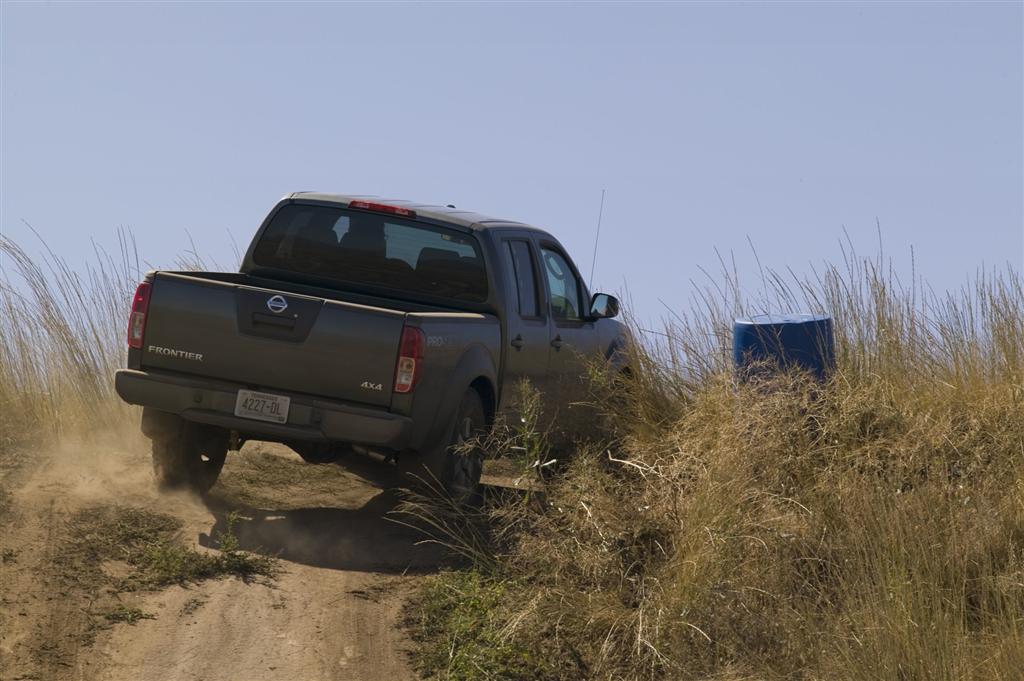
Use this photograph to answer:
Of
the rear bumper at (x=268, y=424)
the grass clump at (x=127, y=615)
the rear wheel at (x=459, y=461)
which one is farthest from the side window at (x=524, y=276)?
the grass clump at (x=127, y=615)

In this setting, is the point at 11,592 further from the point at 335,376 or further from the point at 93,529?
the point at 335,376

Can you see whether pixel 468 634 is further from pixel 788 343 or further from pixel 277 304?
pixel 788 343

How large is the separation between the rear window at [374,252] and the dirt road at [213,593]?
4.24ft

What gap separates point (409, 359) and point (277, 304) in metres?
0.83

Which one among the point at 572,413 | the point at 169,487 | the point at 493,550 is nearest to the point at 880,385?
the point at 572,413

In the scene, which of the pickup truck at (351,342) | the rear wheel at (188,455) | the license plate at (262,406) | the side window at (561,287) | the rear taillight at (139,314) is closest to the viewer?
the pickup truck at (351,342)

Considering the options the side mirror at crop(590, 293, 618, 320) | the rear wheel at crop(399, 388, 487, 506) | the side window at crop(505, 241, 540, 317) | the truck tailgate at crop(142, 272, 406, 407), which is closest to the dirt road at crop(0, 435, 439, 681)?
the rear wheel at crop(399, 388, 487, 506)

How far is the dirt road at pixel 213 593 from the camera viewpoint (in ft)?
20.7

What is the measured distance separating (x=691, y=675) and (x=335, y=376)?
9.80 ft

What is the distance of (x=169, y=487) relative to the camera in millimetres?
9227

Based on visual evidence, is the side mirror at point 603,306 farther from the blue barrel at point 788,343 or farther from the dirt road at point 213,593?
the dirt road at point 213,593

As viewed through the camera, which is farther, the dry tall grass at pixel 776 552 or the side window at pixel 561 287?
the side window at pixel 561 287

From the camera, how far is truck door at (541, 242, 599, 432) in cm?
1016

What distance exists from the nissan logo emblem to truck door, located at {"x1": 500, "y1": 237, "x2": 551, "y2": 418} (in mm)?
1729
